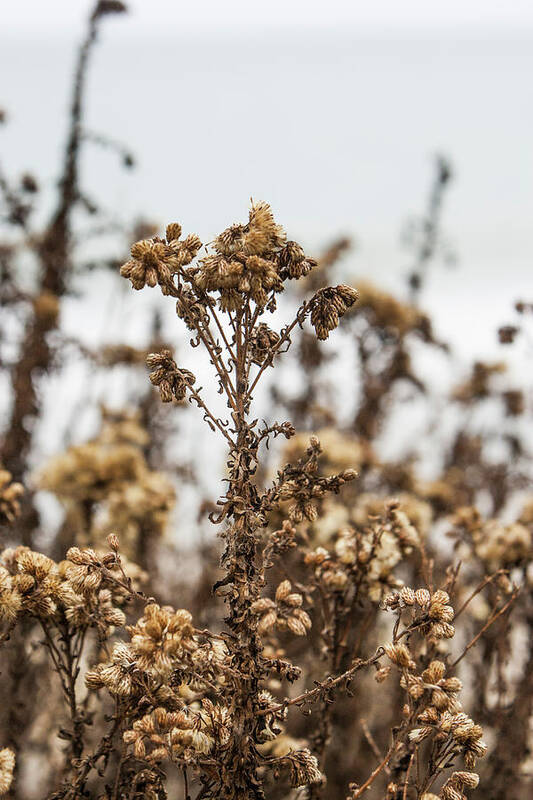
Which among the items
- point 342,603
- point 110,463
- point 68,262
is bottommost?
point 342,603

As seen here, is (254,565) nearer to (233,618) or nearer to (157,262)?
(233,618)

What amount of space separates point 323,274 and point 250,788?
5.91m

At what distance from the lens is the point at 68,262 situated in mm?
5652

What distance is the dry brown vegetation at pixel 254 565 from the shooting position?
1882 millimetres

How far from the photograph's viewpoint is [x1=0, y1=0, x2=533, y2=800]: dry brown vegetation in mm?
1882

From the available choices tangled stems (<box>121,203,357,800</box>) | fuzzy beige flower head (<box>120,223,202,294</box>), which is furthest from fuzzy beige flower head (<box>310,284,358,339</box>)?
fuzzy beige flower head (<box>120,223,202,294</box>)

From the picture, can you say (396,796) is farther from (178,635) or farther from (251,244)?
(251,244)

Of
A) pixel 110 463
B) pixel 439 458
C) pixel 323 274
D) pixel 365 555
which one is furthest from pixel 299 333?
pixel 365 555

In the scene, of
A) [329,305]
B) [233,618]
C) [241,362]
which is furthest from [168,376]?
[233,618]

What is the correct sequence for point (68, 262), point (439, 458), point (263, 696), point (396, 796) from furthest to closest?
1. point (439, 458)
2. point (68, 262)
3. point (396, 796)
4. point (263, 696)

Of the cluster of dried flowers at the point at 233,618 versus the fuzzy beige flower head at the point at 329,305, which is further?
the fuzzy beige flower head at the point at 329,305

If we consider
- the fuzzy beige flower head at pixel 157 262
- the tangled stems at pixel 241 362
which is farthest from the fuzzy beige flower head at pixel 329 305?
the fuzzy beige flower head at pixel 157 262

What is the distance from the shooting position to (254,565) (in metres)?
1.92

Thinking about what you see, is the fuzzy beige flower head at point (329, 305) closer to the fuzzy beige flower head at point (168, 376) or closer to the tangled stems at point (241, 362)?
the tangled stems at point (241, 362)
